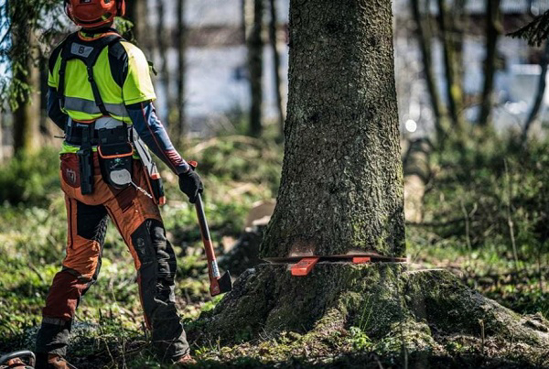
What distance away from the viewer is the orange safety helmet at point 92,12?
5016 mm

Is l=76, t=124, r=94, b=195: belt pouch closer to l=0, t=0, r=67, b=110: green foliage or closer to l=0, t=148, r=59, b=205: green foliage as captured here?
l=0, t=0, r=67, b=110: green foliage

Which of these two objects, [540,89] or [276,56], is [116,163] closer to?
[540,89]

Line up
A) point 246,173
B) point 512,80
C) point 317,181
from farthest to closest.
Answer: point 512,80 → point 246,173 → point 317,181

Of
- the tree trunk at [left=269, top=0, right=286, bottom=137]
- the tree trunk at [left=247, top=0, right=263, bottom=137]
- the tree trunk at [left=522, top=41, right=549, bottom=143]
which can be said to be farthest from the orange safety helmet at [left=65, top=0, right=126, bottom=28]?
the tree trunk at [left=247, top=0, right=263, bottom=137]

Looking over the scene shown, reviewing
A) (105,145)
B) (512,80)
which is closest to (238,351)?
(105,145)

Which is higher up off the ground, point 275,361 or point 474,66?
point 474,66

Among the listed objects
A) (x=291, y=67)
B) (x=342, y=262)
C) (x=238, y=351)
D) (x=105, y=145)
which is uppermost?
(x=291, y=67)

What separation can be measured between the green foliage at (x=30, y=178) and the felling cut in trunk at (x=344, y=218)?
825 centimetres

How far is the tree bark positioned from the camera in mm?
5262

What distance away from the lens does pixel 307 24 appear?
17.5ft

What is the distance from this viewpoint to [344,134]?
527 cm

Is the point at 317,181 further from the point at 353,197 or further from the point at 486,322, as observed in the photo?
the point at 486,322

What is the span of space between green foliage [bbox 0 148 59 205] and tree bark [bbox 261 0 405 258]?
329 inches

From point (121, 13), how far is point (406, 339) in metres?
2.46
